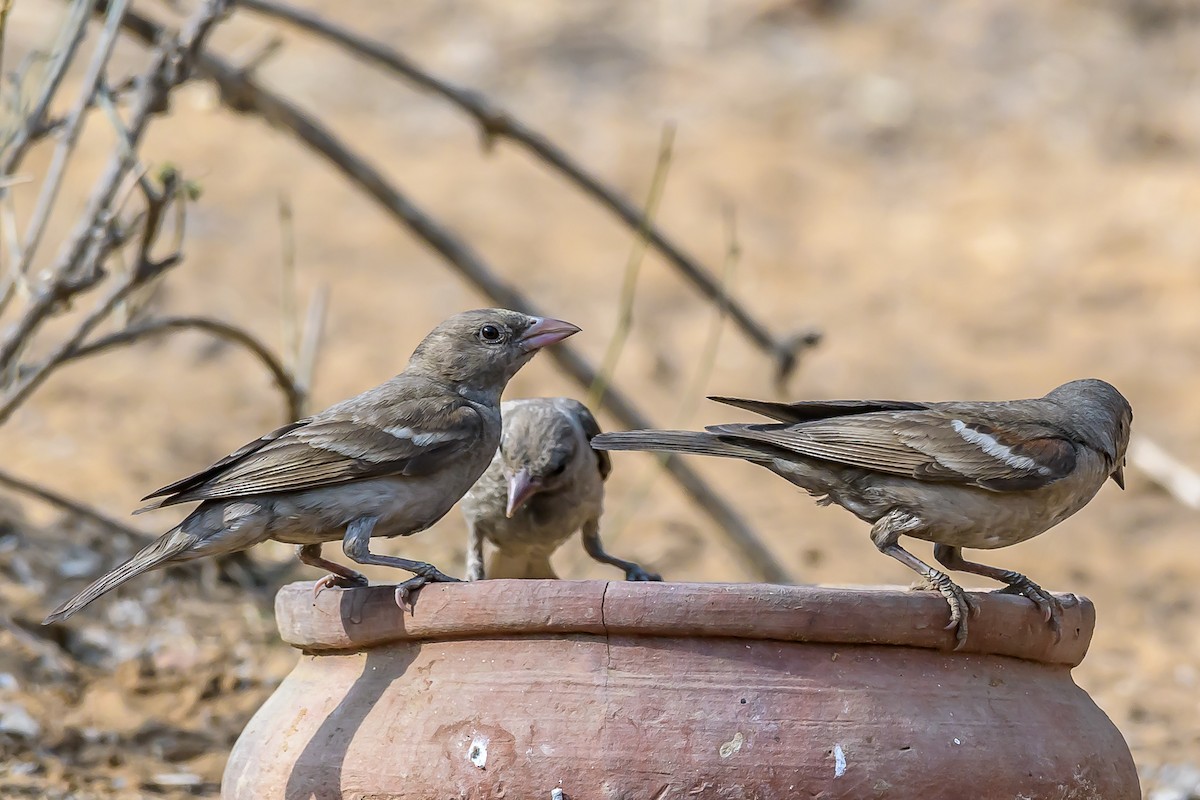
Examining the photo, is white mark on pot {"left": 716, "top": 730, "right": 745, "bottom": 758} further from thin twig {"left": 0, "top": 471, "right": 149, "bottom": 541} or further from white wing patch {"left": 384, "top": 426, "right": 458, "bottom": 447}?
thin twig {"left": 0, "top": 471, "right": 149, "bottom": 541}

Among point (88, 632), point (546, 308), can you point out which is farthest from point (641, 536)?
point (88, 632)

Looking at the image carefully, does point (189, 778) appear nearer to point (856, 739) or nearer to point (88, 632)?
point (88, 632)

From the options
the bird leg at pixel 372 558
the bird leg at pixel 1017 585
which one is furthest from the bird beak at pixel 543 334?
the bird leg at pixel 1017 585

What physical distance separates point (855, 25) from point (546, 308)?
16.2 feet

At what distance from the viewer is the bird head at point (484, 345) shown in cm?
452

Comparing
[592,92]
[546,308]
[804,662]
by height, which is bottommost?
[546,308]

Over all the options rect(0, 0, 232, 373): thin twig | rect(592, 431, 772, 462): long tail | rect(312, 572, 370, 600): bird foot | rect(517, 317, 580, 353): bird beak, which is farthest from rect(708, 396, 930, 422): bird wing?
rect(0, 0, 232, 373): thin twig

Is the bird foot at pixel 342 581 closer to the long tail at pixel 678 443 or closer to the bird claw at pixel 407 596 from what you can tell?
the bird claw at pixel 407 596

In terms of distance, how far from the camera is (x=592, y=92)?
13508mm

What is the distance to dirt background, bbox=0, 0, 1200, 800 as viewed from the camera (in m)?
8.84

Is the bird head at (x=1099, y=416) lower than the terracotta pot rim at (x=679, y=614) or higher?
lower

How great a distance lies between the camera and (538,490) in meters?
4.94

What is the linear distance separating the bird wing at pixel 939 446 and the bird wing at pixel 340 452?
0.78m

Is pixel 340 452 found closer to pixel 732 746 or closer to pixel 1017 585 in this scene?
pixel 732 746
